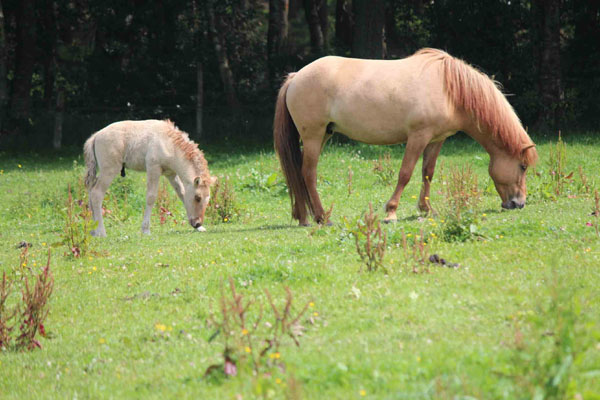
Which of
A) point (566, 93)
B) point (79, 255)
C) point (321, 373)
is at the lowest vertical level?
point (79, 255)

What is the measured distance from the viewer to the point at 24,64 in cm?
2300

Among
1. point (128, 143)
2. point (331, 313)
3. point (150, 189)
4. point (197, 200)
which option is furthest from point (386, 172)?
point (331, 313)

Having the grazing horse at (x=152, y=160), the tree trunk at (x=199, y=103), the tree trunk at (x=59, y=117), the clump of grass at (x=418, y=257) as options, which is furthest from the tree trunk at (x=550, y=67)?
the clump of grass at (x=418, y=257)

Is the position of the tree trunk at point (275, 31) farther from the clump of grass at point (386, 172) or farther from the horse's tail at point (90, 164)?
the horse's tail at point (90, 164)

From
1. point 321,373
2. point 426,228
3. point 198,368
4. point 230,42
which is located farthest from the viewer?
point 230,42

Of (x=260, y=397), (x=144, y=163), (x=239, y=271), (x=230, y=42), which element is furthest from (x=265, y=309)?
(x=230, y=42)

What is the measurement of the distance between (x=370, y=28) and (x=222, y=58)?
5.24 m

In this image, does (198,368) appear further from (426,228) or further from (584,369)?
(426,228)

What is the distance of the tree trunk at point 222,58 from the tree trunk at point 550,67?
9.25 metres

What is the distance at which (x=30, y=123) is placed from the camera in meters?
23.3

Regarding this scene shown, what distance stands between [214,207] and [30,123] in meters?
13.5

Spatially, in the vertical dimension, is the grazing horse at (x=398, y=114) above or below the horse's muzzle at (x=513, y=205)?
above

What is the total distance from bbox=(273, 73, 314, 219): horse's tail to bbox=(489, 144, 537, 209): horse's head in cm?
263

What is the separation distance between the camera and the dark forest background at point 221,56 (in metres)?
20.8
